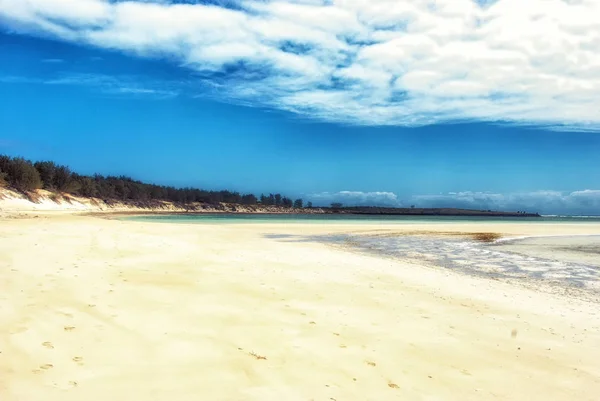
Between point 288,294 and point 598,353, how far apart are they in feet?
17.3

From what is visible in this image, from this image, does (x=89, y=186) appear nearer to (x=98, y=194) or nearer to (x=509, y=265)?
(x=98, y=194)

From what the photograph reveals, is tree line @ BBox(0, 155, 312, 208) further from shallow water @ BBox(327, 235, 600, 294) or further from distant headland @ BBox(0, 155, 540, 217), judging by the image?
shallow water @ BBox(327, 235, 600, 294)

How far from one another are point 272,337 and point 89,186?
85604mm

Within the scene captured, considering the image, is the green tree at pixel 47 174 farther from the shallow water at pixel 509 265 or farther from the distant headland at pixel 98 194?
the shallow water at pixel 509 265

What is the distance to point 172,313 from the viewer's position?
670 centimetres

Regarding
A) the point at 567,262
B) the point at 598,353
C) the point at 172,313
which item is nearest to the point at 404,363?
the point at 598,353

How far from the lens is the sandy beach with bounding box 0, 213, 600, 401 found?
439 cm

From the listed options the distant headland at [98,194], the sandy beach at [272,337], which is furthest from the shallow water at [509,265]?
the distant headland at [98,194]

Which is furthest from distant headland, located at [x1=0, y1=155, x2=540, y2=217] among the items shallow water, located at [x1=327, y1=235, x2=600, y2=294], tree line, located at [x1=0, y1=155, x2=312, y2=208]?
shallow water, located at [x1=327, y1=235, x2=600, y2=294]

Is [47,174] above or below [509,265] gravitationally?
above

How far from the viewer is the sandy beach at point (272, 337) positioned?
4395 mm

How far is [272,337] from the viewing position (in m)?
5.94

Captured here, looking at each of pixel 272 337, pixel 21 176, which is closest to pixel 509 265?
pixel 272 337

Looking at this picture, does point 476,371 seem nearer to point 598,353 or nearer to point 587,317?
point 598,353
